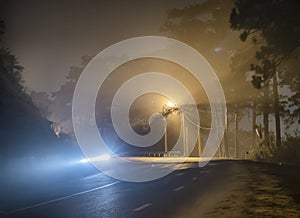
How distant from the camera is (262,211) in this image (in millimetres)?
10758

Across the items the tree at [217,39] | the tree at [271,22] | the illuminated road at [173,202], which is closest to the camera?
the illuminated road at [173,202]

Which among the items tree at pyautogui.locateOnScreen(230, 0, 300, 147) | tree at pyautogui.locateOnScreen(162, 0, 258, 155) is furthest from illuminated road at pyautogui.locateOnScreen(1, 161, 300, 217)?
tree at pyautogui.locateOnScreen(162, 0, 258, 155)

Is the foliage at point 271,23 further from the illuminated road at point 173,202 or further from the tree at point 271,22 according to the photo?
the illuminated road at point 173,202

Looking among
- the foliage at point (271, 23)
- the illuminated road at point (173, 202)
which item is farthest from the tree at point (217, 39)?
the illuminated road at point (173, 202)

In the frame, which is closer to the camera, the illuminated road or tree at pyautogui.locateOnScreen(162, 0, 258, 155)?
the illuminated road

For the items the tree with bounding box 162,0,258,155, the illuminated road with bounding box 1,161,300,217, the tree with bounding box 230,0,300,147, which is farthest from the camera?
the tree with bounding box 162,0,258,155

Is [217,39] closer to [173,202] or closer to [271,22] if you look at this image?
[271,22]

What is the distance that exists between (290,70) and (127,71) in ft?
145

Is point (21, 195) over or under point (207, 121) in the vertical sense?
under

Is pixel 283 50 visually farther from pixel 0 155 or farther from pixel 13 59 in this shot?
pixel 13 59

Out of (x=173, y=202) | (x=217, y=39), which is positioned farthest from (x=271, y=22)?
(x=217, y=39)

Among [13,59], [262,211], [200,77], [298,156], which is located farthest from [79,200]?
[200,77]

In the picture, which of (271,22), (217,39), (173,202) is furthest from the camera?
(217,39)

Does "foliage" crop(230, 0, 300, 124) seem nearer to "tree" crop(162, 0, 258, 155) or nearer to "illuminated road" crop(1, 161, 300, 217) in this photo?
"illuminated road" crop(1, 161, 300, 217)
